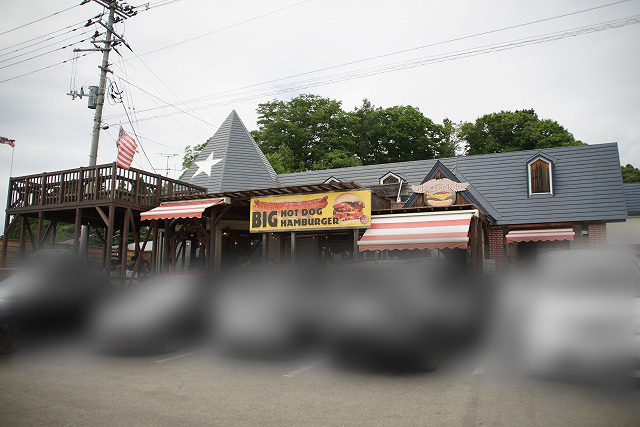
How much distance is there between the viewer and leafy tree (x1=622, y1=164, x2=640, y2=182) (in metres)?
46.3

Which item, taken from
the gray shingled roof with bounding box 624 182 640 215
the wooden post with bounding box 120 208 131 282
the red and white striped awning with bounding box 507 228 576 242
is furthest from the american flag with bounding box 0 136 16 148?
the gray shingled roof with bounding box 624 182 640 215

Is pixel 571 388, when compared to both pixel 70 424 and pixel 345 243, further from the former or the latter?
pixel 345 243

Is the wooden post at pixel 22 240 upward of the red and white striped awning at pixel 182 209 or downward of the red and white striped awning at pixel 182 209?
downward

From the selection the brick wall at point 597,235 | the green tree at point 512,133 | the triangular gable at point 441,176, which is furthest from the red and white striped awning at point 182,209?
the green tree at point 512,133

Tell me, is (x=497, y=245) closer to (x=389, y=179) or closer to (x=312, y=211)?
(x=389, y=179)

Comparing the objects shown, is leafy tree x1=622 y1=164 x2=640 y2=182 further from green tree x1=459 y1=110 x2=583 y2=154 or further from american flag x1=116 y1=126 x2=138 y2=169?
american flag x1=116 y1=126 x2=138 y2=169

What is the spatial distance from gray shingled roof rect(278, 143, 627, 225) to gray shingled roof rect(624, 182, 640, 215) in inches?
262

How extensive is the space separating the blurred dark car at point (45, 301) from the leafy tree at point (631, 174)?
2011 inches

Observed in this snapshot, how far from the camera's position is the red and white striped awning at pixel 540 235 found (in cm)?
1784

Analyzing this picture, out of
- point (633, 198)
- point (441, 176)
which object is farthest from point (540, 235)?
point (633, 198)

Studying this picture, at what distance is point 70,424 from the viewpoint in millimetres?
4719

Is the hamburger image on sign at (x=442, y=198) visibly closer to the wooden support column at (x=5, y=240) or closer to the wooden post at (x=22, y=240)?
the wooden post at (x=22, y=240)

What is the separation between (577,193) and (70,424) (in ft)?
67.4

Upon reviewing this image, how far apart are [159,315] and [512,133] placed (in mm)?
40171
